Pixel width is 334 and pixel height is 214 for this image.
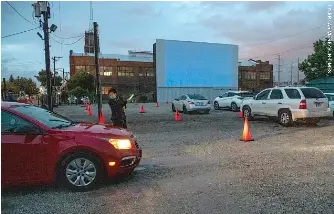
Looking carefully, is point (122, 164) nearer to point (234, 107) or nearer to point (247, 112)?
point (247, 112)

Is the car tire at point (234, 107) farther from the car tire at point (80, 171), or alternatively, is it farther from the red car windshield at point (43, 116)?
the car tire at point (80, 171)

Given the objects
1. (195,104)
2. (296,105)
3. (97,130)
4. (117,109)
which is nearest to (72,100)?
(195,104)

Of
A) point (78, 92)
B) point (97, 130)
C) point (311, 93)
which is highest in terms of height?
point (78, 92)

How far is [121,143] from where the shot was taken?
6.03 m

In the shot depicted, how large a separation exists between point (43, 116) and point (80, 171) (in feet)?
4.32

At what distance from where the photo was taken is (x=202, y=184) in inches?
235

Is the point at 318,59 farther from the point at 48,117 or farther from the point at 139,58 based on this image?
the point at 139,58

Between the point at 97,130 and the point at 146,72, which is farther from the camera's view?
the point at 146,72

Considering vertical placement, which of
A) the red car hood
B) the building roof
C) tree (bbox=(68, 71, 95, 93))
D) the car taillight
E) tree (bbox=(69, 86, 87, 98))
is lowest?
the red car hood

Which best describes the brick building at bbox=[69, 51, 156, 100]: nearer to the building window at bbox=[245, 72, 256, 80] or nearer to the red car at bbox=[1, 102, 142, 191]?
the building window at bbox=[245, 72, 256, 80]

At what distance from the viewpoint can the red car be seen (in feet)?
18.2

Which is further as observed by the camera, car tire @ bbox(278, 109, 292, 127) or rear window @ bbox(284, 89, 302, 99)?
car tire @ bbox(278, 109, 292, 127)

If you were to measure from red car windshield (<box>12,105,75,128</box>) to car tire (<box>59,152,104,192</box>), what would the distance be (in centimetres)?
75

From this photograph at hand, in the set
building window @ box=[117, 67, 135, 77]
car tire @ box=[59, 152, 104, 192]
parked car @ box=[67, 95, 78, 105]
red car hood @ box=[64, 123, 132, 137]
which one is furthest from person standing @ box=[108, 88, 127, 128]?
building window @ box=[117, 67, 135, 77]
